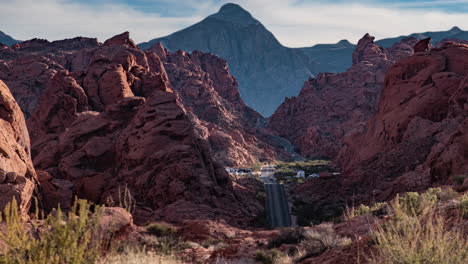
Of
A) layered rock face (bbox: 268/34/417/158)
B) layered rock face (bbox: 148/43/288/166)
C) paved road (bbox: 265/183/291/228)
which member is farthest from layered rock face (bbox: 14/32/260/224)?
layered rock face (bbox: 268/34/417/158)

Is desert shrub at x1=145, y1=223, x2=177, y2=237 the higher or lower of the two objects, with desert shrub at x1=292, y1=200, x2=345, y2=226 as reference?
higher

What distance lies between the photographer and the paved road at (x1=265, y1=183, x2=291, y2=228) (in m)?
43.1

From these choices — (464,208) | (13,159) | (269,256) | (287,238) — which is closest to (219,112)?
(13,159)

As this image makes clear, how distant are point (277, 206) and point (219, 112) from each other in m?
80.5

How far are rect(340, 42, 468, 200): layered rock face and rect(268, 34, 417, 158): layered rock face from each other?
2037 inches

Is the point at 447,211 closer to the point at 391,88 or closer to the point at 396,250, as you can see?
the point at 396,250

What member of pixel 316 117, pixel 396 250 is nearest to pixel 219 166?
pixel 396 250

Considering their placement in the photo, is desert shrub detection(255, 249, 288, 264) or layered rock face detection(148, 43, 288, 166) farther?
layered rock face detection(148, 43, 288, 166)

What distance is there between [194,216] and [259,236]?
308 inches

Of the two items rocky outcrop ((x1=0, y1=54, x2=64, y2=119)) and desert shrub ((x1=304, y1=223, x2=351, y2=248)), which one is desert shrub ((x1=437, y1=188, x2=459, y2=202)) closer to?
desert shrub ((x1=304, y1=223, x2=351, y2=248))

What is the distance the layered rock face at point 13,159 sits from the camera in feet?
56.3

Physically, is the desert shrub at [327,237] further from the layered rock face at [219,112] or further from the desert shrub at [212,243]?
the layered rock face at [219,112]

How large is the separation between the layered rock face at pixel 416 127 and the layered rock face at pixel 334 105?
5175cm

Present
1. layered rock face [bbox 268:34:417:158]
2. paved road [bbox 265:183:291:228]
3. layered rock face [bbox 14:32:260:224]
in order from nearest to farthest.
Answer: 1. layered rock face [bbox 14:32:260:224]
2. paved road [bbox 265:183:291:228]
3. layered rock face [bbox 268:34:417:158]
